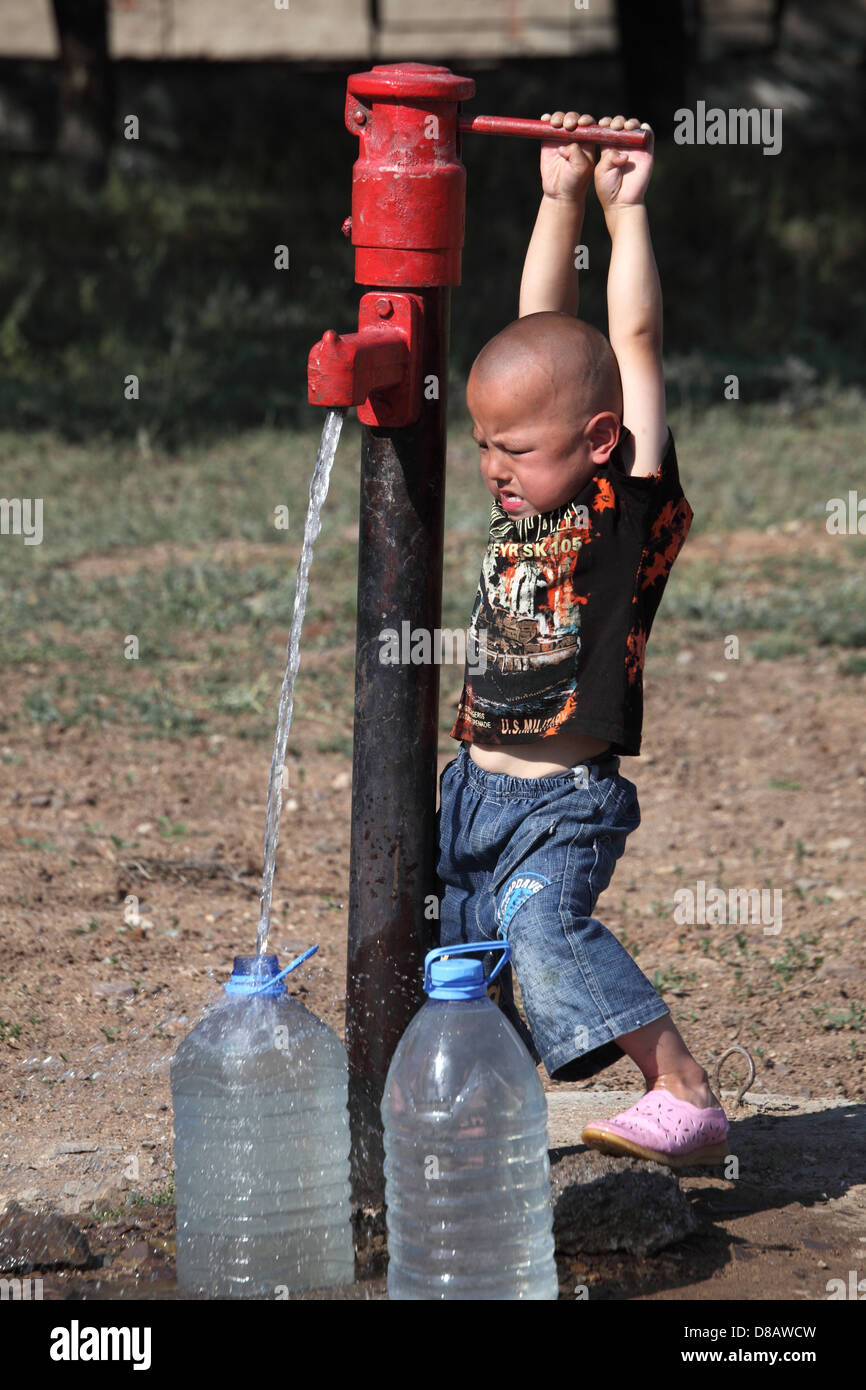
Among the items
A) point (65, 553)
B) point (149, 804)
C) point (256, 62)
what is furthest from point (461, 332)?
point (256, 62)

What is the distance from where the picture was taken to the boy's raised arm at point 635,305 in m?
2.80

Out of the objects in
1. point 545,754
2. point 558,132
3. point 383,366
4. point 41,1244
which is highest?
point 558,132

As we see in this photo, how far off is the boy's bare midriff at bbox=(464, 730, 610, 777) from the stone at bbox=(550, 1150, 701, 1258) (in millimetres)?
685

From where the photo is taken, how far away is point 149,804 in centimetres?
533

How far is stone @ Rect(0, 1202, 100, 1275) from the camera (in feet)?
9.36

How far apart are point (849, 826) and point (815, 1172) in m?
2.18

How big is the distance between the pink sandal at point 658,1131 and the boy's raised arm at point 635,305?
1073 millimetres

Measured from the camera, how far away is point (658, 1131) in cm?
289

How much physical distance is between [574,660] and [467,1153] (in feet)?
2.67

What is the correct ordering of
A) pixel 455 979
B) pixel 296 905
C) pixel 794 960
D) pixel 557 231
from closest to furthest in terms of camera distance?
1. pixel 455 979
2. pixel 557 231
3. pixel 794 960
4. pixel 296 905

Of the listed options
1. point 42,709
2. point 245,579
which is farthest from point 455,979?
point 245,579

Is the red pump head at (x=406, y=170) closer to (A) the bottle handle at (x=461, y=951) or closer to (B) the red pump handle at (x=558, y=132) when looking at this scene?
(B) the red pump handle at (x=558, y=132)

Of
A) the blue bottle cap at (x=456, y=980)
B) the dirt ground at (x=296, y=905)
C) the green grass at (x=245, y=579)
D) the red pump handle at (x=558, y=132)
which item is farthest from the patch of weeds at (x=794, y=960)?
the red pump handle at (x=558, y=132)

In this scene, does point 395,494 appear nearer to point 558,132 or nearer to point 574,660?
point 574,660
